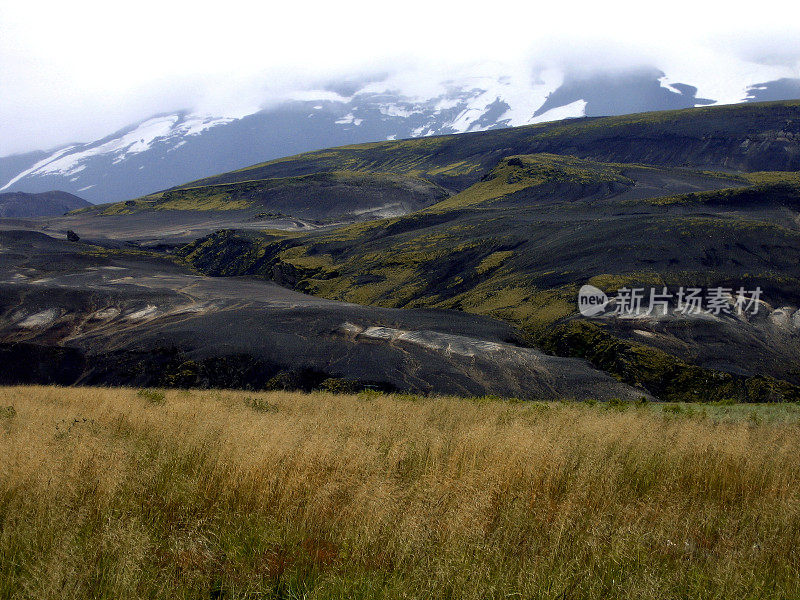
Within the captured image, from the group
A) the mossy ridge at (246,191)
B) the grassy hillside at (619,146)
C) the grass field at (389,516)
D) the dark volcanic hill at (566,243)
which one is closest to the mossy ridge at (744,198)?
the dark volcanic hill at (566,243)

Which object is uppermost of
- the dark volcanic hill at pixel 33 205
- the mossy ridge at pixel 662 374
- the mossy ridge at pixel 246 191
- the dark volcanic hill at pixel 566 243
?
the dark volcanic hill at pixel 33 205

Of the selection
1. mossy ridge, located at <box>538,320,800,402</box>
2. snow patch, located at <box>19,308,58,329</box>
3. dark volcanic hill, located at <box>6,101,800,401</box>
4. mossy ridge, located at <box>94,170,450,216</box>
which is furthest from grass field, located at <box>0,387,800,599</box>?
mossy ridge, located at <box>94,170,450,216</box>

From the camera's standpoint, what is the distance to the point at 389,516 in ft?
11.3

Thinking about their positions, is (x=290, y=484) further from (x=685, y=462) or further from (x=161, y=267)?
(x=161, y=267)

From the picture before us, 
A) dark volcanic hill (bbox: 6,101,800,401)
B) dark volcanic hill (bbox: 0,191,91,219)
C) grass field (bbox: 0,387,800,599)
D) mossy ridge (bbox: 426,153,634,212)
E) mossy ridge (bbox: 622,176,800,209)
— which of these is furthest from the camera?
dark volcanic hill (bbox: 0,191,91,219)

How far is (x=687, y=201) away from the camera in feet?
165

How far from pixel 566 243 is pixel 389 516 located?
122 feet

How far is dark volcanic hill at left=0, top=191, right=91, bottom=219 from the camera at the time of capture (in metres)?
174

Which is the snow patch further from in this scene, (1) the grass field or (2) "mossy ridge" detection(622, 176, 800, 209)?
(2) "mossy ridge" detection(622, 176, 800, 209)

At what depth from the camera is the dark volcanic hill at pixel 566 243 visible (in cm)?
2395

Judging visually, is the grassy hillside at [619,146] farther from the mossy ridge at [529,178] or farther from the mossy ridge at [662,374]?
the mossy ridge at [662,374]

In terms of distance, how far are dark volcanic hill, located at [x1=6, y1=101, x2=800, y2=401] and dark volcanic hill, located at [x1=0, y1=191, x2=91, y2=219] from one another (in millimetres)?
78336

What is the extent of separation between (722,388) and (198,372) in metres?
21.1

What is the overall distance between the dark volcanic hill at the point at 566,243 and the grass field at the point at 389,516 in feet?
49.2
